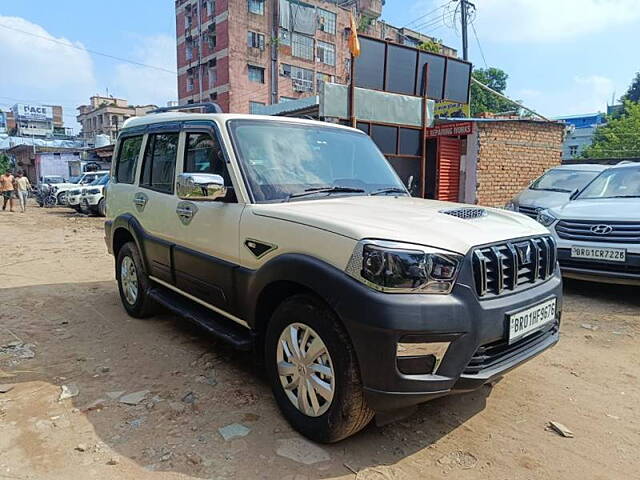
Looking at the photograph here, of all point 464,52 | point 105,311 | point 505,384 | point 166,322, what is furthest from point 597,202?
point 464,52

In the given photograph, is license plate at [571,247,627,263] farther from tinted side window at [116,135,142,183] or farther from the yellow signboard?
the yellow signboard

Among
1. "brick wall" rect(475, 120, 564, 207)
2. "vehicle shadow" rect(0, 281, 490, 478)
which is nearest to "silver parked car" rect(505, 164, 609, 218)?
"brick wall" rect(475, 120, 564, 207)

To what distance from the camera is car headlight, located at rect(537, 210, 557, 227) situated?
557 cm

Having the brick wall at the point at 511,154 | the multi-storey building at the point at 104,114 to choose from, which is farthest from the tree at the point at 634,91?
the multi-storey building at the point at 104,114

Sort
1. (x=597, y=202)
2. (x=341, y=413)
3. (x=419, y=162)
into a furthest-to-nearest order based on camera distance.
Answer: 1. (x=419, y=162)
2. (x=597, y=202)
3. (x=341, y=413)

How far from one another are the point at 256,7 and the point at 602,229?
41.0 meters

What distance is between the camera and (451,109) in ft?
43.5

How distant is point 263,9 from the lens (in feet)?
132

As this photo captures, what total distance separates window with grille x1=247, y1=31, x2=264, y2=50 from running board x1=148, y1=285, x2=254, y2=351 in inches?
1561

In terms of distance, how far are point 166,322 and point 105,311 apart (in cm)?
90

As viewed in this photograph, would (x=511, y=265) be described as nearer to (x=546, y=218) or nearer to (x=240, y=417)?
(x=240, y=417)

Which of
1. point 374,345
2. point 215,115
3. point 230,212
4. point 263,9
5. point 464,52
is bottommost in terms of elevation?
point 374,345

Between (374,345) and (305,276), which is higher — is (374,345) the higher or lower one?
the lower one

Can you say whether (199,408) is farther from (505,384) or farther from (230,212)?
(505,384)
